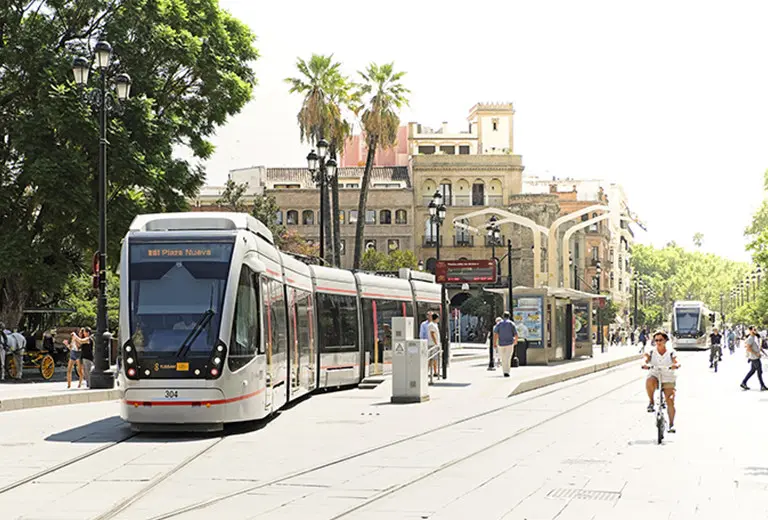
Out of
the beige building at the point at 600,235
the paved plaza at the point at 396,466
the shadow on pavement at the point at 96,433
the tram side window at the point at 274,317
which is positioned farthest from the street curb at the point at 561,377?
the beige building at the point at 600,235

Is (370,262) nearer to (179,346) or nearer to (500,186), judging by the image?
(500,186)

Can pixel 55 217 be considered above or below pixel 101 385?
above

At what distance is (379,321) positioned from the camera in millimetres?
32438

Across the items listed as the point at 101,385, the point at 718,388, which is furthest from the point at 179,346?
the point at 718,388

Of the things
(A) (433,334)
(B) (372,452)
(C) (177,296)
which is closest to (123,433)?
(C) (177,296)

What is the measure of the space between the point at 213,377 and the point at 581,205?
105405 mm

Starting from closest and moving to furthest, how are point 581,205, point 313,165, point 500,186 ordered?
point 313,165 → point 500,186 → point 581,205

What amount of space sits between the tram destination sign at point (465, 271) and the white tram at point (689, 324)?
1997 inches

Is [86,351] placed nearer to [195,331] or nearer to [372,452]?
[195,331]

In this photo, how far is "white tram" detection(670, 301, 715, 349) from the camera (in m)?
86.0

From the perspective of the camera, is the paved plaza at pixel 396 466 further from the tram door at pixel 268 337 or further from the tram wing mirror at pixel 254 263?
the tram wing mirror at pixel 254 263

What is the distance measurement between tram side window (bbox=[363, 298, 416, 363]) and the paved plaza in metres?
6.87

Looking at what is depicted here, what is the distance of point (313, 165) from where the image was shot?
41.9 meters

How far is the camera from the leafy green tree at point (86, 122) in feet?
120
